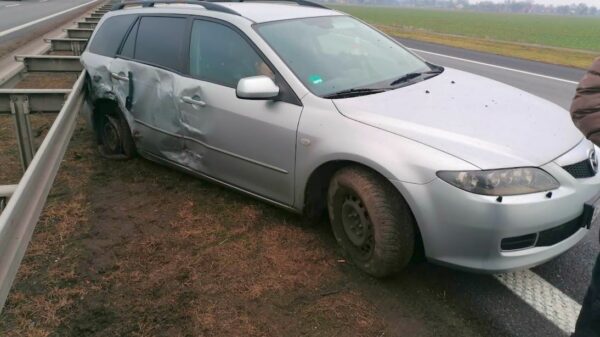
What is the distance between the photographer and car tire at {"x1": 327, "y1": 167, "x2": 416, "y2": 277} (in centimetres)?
282

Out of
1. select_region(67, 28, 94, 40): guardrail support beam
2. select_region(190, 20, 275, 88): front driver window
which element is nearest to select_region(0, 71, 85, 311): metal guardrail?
select_region(190, 20, 275, 88): front driver window

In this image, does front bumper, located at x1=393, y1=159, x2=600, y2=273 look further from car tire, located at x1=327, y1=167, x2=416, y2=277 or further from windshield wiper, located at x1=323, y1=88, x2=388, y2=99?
windshield wiper, located at x1=323, y1=88, x2=388, y2=99

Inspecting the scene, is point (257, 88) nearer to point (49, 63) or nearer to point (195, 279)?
point (195, 279)

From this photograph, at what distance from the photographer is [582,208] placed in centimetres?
274

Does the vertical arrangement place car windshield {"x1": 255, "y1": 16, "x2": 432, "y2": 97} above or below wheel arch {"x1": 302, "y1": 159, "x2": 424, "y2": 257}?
above

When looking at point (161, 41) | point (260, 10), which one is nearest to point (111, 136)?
point (161, 41)

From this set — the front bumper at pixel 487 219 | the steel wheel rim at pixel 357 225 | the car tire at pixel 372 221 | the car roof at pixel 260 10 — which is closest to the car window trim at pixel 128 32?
the car roof at pixel 260 10

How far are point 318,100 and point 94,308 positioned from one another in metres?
1.82

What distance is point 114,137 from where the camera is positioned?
5.13 metres

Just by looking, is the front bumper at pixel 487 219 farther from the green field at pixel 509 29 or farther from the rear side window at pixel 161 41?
the green field at pixel 509 29

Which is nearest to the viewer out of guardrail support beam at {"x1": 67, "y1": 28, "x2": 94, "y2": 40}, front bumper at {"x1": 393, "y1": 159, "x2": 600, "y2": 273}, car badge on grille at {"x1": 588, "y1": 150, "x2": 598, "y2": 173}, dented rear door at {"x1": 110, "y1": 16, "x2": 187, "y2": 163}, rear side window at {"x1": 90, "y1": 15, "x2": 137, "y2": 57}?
front bumper at {"x1": 393, "y1": 159, "x2": 600, "y2": 273}

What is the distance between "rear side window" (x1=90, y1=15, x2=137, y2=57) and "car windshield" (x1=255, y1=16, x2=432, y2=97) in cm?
193

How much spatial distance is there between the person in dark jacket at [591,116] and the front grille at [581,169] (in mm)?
810

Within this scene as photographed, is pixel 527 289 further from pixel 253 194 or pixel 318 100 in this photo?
pixel 253 194
